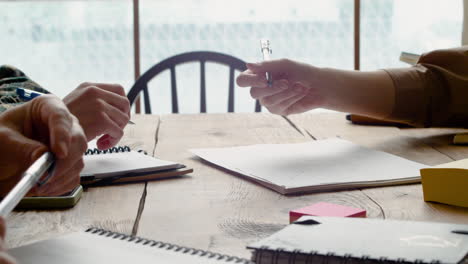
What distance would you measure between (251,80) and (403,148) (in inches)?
13.1

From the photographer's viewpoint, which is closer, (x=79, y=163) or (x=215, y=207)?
(x=79, y=163)

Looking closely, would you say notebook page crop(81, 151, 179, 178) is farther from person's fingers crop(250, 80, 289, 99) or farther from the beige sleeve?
the beige sleeve

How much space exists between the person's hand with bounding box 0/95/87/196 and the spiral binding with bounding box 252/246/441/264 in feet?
0.73

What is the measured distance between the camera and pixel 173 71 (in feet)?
6.85

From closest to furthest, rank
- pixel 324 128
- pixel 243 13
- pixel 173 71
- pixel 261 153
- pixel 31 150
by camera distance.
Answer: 1. pixel 31 150
2. pixel 261 153
3. pixel 324 128
4. pixel 173 71
5. pixel 243 13

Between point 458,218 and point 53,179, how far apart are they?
0.49 m

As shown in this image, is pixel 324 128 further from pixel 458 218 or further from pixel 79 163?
pixel 79 163

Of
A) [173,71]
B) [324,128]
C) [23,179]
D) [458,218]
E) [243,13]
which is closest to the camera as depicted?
[23,179]

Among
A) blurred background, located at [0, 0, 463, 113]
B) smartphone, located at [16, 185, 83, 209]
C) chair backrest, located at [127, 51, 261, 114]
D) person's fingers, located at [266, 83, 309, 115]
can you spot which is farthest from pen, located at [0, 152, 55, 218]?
blurred background, located at [0, 0, 463, 113]

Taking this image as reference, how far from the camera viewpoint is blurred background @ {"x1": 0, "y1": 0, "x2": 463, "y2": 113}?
3.13 m

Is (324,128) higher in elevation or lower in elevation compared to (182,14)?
lower

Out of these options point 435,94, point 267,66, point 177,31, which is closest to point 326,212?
point 267,66

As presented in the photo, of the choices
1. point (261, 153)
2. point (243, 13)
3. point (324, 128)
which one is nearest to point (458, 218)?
point (261, 153)

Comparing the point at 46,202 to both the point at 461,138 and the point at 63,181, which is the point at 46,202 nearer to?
the point at 63,181
